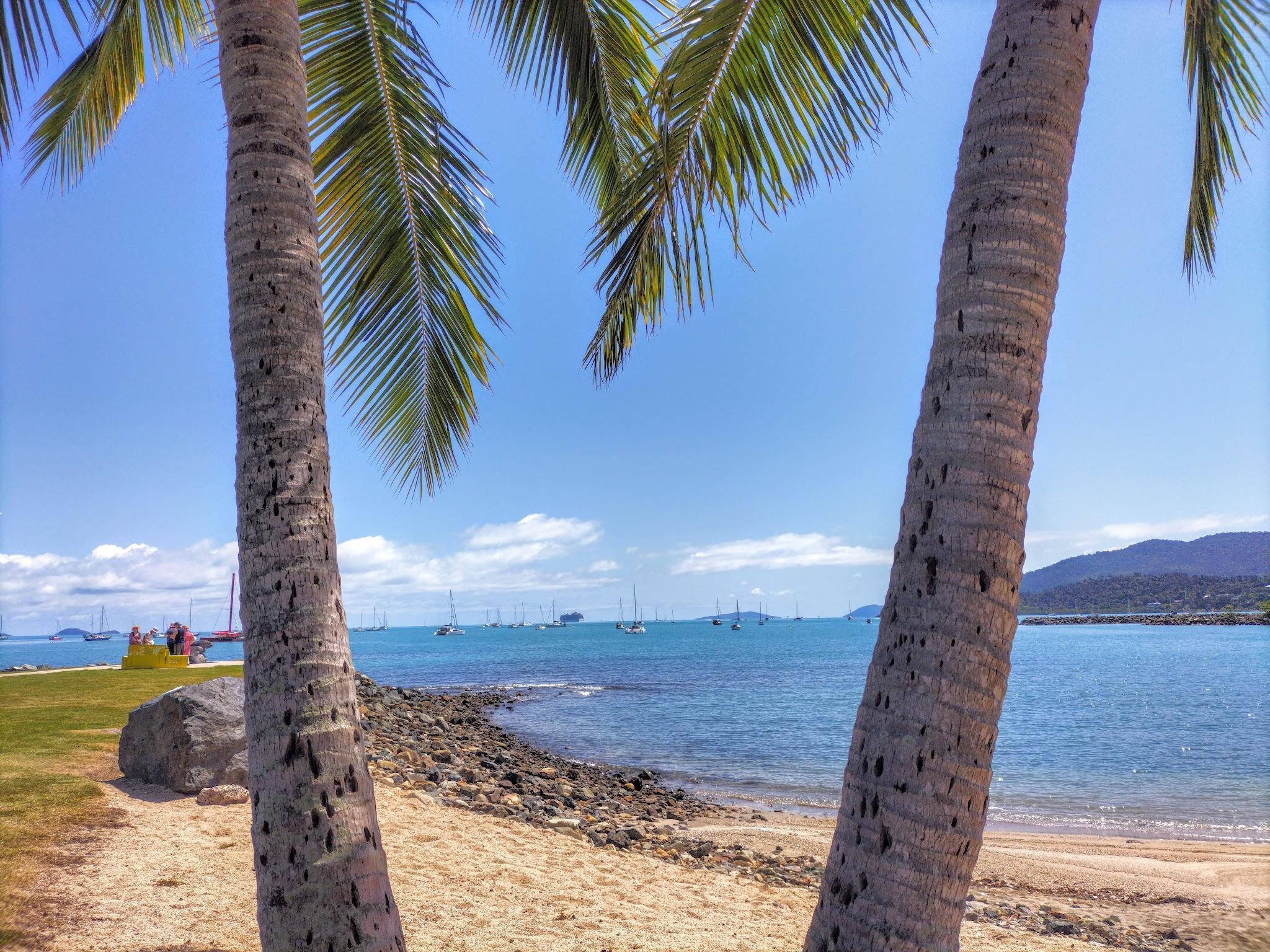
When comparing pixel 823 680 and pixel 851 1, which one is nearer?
pixel 851 1

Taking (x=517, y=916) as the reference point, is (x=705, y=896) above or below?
below

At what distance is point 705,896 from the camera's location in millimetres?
7277

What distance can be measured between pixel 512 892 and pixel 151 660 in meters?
23.0

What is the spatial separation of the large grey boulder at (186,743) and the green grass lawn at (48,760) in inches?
21.2

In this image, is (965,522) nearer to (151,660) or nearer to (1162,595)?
(151,660)

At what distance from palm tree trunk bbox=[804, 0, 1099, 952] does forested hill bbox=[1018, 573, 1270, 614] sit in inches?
6618

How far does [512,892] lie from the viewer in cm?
649

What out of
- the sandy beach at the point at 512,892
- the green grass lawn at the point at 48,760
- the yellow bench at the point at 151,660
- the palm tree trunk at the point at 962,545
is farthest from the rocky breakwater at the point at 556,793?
the yellow bench at the point at 151,660

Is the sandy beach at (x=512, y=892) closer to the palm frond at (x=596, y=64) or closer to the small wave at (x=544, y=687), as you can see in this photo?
the palm frond at (x=596, y=64)

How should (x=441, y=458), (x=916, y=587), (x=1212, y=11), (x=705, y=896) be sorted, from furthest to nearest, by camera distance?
(x=705, y=896)
(x=441, y=458)
(x=1212, y=11)
(x=916, y=587)

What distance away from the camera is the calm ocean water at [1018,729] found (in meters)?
16.8

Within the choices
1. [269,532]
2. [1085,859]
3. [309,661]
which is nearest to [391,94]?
[269,532]

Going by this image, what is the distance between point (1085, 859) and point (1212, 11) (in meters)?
12.1

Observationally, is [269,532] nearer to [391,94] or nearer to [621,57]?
[391,94]
